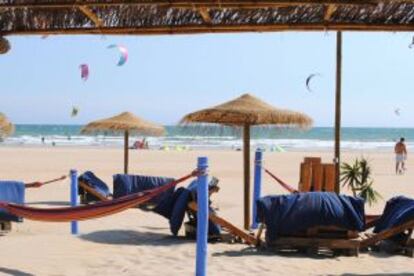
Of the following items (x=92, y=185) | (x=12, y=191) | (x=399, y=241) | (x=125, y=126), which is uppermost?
(x=125, y=126)

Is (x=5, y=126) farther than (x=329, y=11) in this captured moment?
Yes

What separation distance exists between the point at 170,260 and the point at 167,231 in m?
1.99

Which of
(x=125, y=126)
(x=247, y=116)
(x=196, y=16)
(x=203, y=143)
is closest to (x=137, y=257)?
(x=247, y=116)

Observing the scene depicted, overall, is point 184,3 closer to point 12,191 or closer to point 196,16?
point 196,16

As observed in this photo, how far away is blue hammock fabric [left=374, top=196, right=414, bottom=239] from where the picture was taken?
638 cm

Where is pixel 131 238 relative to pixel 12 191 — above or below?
below

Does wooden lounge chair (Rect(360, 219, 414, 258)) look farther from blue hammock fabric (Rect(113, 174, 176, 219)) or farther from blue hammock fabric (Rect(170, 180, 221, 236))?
blue hammock fabric (Rect(113, 174, 176, 219))

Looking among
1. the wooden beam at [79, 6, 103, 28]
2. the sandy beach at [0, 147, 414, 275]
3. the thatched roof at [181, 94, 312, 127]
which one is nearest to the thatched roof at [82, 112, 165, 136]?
the sandy beach at [0, 147, 414, 275]

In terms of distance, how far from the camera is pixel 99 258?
5684 millimetres

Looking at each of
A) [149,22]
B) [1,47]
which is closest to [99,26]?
[149,22]

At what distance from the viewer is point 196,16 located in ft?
13.7

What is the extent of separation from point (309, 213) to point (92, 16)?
3078mm

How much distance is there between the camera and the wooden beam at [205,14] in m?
3.93

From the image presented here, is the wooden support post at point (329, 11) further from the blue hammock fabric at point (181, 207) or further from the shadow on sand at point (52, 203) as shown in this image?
the shadow on sand at point (52, 203)
